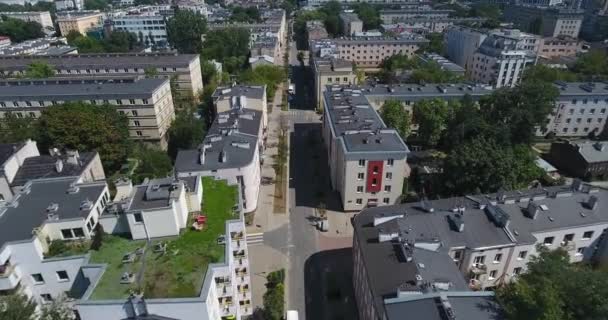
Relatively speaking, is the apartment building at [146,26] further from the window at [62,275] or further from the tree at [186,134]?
the window at [62,275]

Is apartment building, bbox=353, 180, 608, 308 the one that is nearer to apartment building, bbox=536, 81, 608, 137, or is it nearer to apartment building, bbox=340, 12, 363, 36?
apartment building, bbox=536, 81, 608, 137

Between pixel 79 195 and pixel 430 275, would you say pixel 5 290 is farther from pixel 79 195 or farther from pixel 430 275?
pixel 430 275

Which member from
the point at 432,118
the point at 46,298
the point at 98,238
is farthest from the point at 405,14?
the point at 46,298

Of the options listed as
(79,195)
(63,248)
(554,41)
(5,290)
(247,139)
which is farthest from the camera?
(554,41)

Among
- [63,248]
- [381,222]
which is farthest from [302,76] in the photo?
[63,248]

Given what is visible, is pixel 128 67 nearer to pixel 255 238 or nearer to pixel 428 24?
pixel 255 238

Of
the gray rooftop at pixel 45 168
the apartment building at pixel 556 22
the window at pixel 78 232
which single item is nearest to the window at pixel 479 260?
the window at pixel 78 232
